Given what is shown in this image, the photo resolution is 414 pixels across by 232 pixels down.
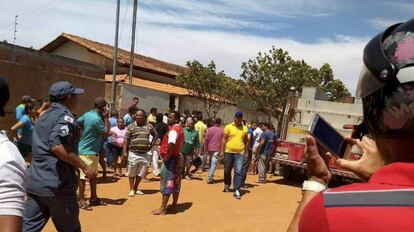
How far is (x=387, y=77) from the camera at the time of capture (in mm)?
1108

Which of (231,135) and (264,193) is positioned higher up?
(231,135)

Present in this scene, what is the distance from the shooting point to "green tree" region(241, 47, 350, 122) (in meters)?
26.9

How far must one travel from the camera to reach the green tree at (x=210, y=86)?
88.9 ft

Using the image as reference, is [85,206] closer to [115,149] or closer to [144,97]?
[115,149]

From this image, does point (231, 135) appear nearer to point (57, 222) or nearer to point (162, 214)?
point (162, 214)

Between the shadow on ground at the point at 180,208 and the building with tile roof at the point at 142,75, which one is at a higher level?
the building with tile roof at the point at 142,75

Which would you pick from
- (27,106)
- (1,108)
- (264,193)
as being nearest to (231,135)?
(264,193)

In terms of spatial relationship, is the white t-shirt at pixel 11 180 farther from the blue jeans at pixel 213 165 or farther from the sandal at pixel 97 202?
the blue jeans at pixel 213 165

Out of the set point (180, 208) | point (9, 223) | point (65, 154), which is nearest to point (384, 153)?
point (9, 223)

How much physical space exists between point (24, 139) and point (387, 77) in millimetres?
8598

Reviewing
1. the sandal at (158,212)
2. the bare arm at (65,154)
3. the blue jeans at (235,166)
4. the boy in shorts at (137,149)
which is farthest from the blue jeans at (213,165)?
the bare arm at (65,154)

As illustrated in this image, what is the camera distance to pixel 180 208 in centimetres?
859

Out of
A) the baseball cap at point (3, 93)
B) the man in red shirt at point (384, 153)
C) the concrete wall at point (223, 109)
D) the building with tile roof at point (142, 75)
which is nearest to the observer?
the man in red shirt at point (384, 153)

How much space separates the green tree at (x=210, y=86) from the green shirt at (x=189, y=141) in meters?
15.1
